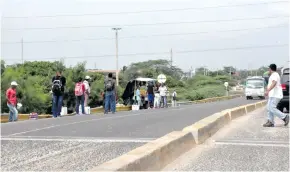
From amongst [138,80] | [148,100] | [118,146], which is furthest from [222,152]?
[138,80]

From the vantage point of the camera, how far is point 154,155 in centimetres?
670

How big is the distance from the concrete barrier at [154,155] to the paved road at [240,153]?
0.14m

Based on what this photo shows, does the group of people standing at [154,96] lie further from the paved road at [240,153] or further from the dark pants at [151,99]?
the paved road at [240,153]

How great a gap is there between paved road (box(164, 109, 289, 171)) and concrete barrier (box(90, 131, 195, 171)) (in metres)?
0.14

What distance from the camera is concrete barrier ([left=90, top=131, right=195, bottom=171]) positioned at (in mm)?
5562

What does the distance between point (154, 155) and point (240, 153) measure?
2.18 meters

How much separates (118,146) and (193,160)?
1.74 m

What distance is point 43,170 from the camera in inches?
271

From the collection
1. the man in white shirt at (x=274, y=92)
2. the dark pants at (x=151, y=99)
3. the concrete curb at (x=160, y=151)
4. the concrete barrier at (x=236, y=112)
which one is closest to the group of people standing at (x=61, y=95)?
the concrete barrier at (x=236, y=112)

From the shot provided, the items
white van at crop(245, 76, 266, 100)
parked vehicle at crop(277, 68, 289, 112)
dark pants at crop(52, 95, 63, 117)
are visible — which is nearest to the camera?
parked vehicle at crop(277, 68, 289, 112)

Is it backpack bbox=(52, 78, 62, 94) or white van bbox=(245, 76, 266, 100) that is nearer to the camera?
backpack bbox=(52, 78, 62, 94)

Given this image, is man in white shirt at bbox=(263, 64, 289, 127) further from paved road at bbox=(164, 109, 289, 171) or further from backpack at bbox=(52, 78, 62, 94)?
backpack at bbox=(52, 78, 62, 94)

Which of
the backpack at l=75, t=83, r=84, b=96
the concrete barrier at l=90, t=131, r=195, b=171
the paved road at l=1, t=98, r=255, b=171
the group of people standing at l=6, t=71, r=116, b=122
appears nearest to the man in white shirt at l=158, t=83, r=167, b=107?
the group of people standing at l=6, t=71, r=116, b=122

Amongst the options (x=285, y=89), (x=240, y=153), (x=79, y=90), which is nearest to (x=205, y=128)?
(x=240, y=153)
